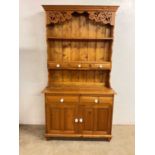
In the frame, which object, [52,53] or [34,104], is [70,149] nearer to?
[34,104]

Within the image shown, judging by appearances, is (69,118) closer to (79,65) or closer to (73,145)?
A: (73,145)

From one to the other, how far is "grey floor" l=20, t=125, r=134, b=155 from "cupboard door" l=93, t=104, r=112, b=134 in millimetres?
195

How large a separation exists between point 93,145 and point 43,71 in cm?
156

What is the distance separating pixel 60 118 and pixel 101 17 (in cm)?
172

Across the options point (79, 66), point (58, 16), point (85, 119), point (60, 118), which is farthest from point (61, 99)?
point (58, 16)

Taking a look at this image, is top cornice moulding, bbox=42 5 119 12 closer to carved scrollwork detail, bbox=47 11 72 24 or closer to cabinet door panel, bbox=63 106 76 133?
carved scrollwork detail, bbox=47 11 72 24

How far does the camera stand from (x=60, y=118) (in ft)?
9.53

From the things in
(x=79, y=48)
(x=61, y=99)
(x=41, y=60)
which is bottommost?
(x=61, y=99)

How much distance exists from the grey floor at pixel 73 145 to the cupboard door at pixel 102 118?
0.64ft

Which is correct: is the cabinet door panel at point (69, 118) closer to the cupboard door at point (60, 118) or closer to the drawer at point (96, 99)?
the cupboard door at point (60, 118)

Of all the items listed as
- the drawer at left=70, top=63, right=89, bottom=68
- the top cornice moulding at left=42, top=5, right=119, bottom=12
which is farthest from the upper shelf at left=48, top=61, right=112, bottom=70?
the top cornice moulding at left=42, top=5, right=119, bottom=12
